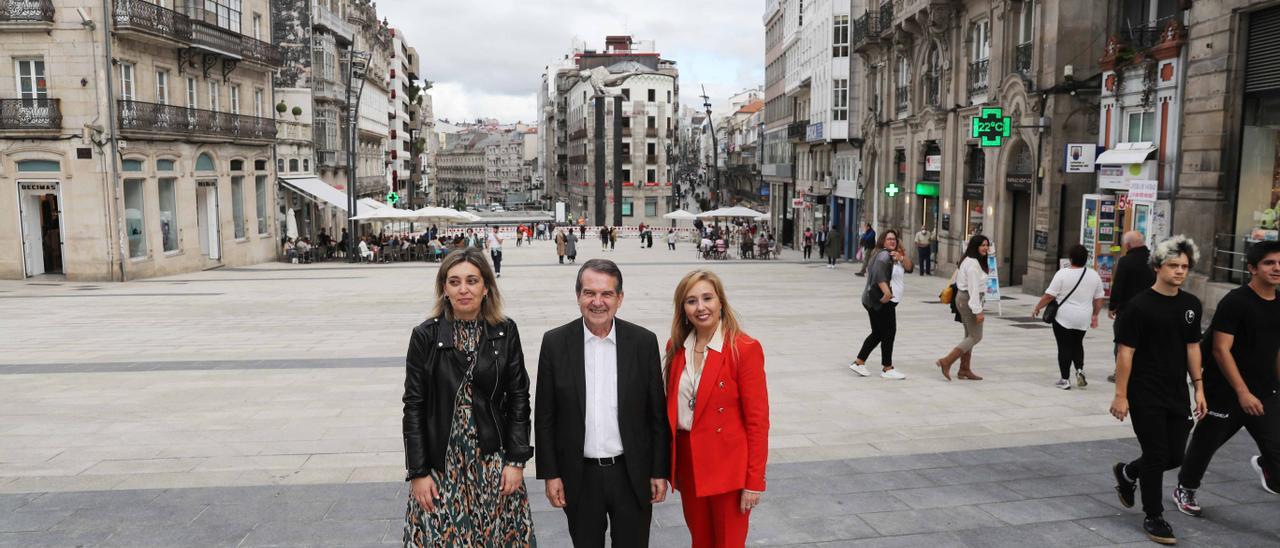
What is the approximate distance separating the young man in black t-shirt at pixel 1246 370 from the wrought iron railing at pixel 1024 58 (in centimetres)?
1804

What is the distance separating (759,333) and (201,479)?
31.5 ft

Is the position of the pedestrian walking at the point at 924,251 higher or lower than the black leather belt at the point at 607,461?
lower

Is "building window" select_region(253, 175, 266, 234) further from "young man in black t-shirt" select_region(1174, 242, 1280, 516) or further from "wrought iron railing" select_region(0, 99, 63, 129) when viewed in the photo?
"young man in black t-shirt" select_region(1174, 242, 1280, 516)

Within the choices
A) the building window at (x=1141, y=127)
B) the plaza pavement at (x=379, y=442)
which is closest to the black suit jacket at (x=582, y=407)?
the plaza pavement at (x=379, y=442)

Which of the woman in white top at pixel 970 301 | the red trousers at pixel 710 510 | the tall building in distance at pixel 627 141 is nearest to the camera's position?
the red trousers at pixel 710 510

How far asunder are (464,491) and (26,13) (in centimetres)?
2764

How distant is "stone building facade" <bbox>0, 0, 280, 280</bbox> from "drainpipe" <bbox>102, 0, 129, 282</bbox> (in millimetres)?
29

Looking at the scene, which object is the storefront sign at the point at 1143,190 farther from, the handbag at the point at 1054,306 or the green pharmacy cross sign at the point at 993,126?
the handbag at the point at 1054,306

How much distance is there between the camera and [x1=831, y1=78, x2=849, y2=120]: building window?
42125 mm

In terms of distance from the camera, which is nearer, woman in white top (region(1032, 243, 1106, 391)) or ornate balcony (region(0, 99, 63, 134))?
woman in white top (region(1032, 243, 1106, 391))

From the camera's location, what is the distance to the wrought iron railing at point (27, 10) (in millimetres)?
25344

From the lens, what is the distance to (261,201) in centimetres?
3772

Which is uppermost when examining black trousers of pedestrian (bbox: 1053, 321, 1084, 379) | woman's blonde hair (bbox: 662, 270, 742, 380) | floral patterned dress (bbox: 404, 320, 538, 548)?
woman's blonde hair (bbox: 662, 270, 742, 380)

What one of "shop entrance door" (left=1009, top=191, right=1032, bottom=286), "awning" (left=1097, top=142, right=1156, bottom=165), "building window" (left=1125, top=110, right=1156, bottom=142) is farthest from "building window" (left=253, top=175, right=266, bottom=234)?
"building window" (left=1125, top=110, right=1156, bottom=142)
